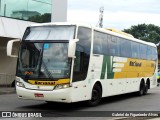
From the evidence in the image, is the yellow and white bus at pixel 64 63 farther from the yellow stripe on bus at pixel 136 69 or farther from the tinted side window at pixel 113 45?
the yellow stripe on bus at pixel 136 69

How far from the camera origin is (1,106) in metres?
14.6

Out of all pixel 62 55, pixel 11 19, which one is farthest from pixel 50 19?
pixel 62 55

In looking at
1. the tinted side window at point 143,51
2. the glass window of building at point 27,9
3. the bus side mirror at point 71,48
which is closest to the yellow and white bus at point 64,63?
the bus side mirror at point 71,48

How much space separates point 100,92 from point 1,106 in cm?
387

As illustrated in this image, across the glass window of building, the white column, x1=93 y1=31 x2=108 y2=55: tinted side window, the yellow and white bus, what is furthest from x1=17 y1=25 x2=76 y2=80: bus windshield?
the white column

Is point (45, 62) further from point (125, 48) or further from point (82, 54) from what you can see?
point (125, 48)

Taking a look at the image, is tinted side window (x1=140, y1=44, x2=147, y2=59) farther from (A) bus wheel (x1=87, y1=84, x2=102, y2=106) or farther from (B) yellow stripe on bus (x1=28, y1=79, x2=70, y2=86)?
(B) yellow stripe on bus (x1=28, y1=79, x2=70, y2=86)

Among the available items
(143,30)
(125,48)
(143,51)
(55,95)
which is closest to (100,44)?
(125,48)

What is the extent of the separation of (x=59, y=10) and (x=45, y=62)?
1526 centimetres

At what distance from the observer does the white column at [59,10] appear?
2786 cm

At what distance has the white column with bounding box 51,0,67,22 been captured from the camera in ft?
91.4

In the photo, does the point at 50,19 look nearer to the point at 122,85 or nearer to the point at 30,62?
the point at 122,85

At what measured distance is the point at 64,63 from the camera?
1327 centimetres

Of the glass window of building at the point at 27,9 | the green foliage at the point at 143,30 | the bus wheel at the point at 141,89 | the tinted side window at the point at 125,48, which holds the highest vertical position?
the green foliage at the point at 143,30
